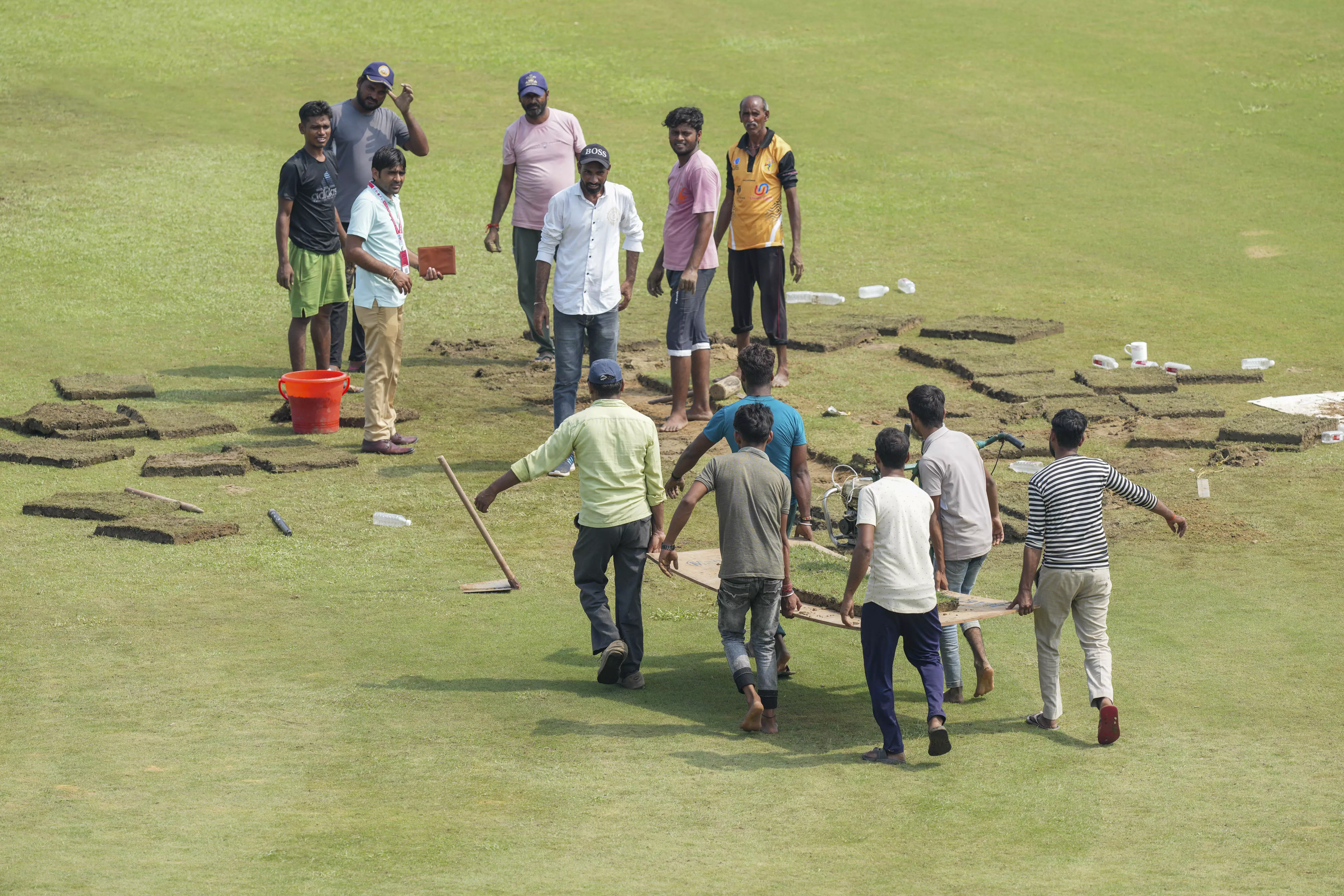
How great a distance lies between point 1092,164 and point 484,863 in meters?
20.3

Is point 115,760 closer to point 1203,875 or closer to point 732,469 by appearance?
point 732,469

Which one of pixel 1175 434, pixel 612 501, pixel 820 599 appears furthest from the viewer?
pixel 1175 434

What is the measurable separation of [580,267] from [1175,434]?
5.29 m

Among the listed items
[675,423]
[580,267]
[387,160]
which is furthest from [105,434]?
[675,423]

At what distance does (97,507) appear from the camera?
9930mm

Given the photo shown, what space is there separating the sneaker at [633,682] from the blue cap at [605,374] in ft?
4.96

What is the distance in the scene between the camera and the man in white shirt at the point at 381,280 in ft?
36.7

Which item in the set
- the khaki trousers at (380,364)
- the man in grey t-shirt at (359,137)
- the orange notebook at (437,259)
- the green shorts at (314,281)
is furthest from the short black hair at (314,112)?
the khaki trousers at (380,364)

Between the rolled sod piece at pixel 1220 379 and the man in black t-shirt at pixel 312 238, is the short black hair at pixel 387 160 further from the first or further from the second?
the rolled sod piece at pixel 1220 379

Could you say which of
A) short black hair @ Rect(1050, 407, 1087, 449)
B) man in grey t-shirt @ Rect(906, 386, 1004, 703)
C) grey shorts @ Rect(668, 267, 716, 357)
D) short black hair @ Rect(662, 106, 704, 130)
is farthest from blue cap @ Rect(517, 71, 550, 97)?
short black hair @ Rect(1050, 407, 1087, 449)

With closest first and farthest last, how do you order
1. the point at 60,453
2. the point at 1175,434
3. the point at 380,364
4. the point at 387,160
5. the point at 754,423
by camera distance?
the point at 754,423 → the point at 387,160 → the point at 60,453 → the point at 380,364 → the point at 1175,434

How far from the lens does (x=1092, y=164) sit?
925 inches

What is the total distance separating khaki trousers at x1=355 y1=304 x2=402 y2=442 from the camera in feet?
37.1

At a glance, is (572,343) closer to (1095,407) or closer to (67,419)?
(67,419)
